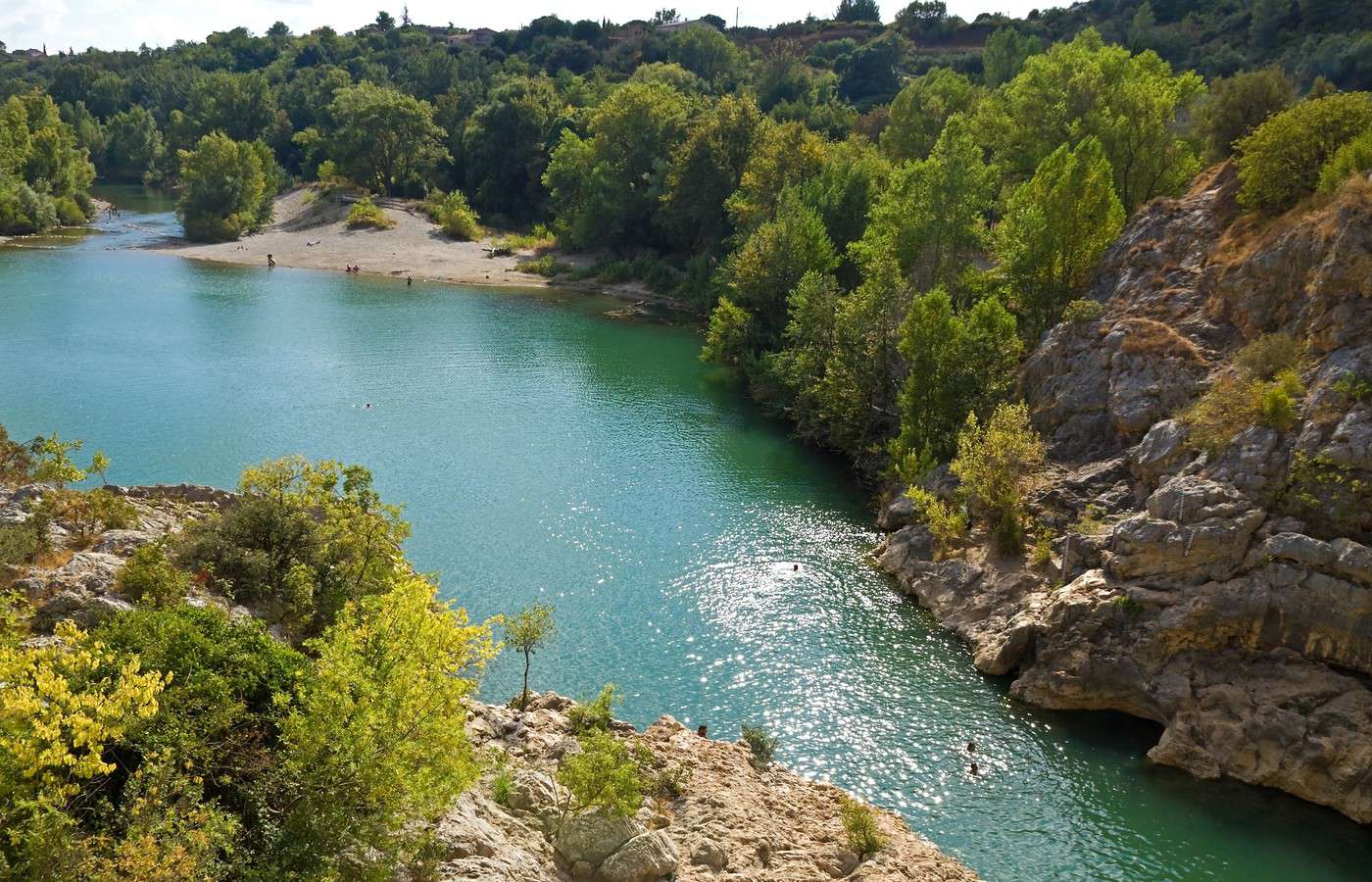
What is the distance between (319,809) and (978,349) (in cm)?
3745

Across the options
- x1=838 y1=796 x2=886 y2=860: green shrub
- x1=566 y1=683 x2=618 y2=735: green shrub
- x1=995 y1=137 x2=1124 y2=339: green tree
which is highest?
x1=995 y1=137 x2=1124 y2=339: green tree

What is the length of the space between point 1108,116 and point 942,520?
1261 inches

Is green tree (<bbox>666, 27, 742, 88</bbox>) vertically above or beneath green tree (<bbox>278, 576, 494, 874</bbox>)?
above

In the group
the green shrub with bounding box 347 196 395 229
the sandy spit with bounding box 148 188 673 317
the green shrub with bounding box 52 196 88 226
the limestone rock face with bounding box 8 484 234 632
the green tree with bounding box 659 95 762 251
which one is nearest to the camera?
the limestone rock face with bounding box 8 484 234 632

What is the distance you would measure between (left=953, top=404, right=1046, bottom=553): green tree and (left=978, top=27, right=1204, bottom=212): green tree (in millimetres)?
22755

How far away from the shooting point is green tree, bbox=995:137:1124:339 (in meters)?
49.4

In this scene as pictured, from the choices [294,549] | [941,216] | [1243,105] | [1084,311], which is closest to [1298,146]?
[1243,105]

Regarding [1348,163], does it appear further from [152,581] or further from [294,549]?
[152,581]

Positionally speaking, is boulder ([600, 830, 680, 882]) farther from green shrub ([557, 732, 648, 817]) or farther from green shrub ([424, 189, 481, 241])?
green shrub ([424, 189, 481, 241])

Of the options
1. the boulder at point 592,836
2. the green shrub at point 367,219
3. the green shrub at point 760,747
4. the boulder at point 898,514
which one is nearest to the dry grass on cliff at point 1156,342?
the boulder at point 898,514

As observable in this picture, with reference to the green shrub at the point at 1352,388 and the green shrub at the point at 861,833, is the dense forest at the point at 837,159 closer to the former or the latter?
the green shrub at the point at 1352,388

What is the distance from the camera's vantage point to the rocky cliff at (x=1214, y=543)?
30.9 m

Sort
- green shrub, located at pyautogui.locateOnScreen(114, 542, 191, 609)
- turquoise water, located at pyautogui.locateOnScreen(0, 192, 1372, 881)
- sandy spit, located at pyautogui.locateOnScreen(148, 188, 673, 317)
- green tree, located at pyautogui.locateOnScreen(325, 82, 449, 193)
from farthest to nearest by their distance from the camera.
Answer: green tree, located at pyautogui.locateOnScreen(325, 82, 449, 193)
sandy spit, located at pyautogui.locateOnScreen(148, 188, 673, 317)
turquoise water, located at pyautogui.locateOnScreen(0, 192, 1372, 881)
green shrub, located at pyautogui.locateOnScreen(114, 542, 191, 609)

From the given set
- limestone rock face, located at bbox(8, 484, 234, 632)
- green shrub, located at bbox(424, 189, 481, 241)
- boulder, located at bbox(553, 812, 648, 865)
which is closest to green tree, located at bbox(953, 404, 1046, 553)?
boulder, located at bbox(553, 812, 648, 865)
